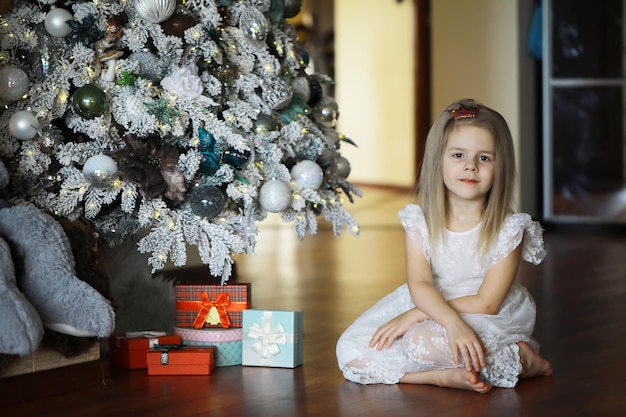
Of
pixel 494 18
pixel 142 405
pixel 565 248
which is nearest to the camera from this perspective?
pixel 142 405

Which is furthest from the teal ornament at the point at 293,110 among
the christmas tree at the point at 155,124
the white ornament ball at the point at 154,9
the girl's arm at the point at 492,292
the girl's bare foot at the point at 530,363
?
the girl's bare foot at the point at 530,363

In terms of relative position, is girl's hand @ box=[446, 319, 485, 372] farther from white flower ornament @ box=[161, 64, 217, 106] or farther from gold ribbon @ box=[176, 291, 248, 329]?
white flower ornament @ box=[161, 64, 217, 106]

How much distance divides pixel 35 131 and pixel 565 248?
318 cm

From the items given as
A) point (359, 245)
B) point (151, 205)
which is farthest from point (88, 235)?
point (359, 245)

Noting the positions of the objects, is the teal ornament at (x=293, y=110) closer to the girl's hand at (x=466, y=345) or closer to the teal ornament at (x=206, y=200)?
the teal ornament at (x=206, y=200)

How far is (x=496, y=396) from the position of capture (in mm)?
2223

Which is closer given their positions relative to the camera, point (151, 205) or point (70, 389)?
point (70, 389)

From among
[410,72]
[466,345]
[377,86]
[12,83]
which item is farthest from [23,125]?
[377,86]

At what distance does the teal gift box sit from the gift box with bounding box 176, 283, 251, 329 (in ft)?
0.23

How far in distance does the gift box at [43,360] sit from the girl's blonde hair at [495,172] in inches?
33.7

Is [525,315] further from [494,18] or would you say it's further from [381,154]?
[381,154]

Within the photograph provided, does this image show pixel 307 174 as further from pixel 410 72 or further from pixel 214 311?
pixel 410 72

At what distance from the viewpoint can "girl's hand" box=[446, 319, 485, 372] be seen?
7.37 ft

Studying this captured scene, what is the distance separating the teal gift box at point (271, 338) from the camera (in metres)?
2.53
